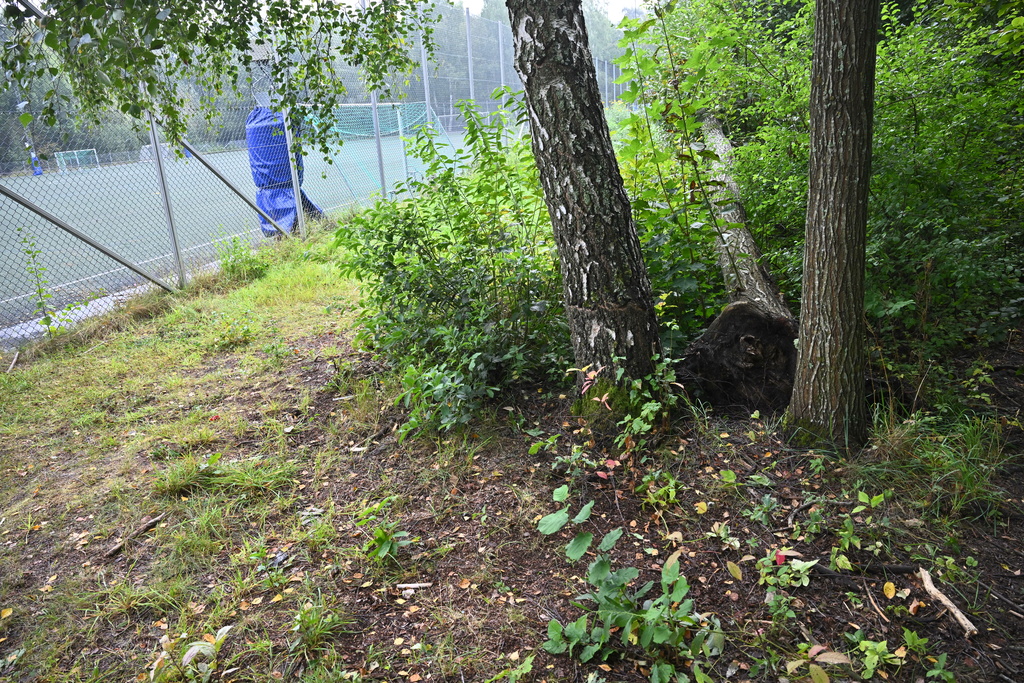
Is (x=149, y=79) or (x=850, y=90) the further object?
(x=149, y=79)

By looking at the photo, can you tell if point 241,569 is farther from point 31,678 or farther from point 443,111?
point 443,111

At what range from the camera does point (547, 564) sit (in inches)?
105

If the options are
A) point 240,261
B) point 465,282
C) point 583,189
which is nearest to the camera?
point 583,189

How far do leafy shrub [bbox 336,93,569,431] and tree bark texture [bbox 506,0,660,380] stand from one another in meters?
0.47

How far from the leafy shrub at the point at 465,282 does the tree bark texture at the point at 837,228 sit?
4.28ft

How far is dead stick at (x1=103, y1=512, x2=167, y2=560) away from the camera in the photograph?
3082mm

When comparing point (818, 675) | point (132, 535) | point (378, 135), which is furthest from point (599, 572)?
point (378, 135)

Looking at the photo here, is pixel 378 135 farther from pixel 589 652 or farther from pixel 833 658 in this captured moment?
pixel 833 658

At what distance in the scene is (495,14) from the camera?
20609mm

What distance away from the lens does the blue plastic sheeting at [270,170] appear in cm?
939

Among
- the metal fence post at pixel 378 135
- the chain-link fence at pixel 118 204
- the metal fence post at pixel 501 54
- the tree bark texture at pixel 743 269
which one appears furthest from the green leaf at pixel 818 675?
the metal fence post at pixel 501 54

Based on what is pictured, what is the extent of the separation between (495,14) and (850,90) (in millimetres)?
20432

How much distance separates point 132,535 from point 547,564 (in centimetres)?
207

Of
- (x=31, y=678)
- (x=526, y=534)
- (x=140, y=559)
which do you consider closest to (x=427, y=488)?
(x=526, y=534)
